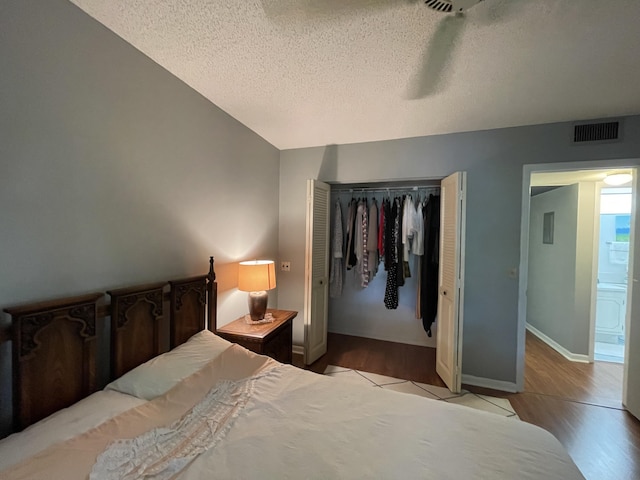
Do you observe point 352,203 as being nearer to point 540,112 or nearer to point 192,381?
point 540,112

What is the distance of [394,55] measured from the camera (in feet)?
4.76

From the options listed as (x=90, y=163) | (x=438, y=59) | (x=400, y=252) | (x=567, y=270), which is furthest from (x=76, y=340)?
(x=567, y=270)

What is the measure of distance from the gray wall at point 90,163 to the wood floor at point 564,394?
79.1 inches

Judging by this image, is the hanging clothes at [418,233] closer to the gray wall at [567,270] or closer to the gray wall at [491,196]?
the gray wall at [491,196]

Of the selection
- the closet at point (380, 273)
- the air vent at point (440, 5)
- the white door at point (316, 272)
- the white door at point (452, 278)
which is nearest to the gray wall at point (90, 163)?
the white door at point (316, 272)

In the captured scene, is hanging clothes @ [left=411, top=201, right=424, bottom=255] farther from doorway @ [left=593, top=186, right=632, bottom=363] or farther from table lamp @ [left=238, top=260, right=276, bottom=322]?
doorway @ [left=593, top=186, right=632, bottom=363]

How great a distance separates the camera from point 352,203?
10.9ft

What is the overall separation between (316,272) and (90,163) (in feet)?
6.67

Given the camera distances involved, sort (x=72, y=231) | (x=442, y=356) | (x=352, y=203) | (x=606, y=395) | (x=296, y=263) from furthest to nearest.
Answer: (x=352, y=203) → (x=296, y=263) → (x=442, y=356) → (x=606, y=395) → (x=72, y=231)

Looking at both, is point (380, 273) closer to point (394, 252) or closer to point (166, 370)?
point (394, 252)

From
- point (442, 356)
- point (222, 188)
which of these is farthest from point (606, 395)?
point (222, 188)

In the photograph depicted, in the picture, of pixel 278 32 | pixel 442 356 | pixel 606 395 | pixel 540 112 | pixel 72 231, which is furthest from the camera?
pixel 442 356

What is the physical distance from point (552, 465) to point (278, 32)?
6.94 ft

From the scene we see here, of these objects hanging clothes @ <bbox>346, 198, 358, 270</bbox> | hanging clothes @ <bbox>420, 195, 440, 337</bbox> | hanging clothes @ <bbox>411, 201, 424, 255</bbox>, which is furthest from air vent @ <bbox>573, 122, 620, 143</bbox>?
hanging clothes @ <bbox>346, 198, 358, 270</bbox>
